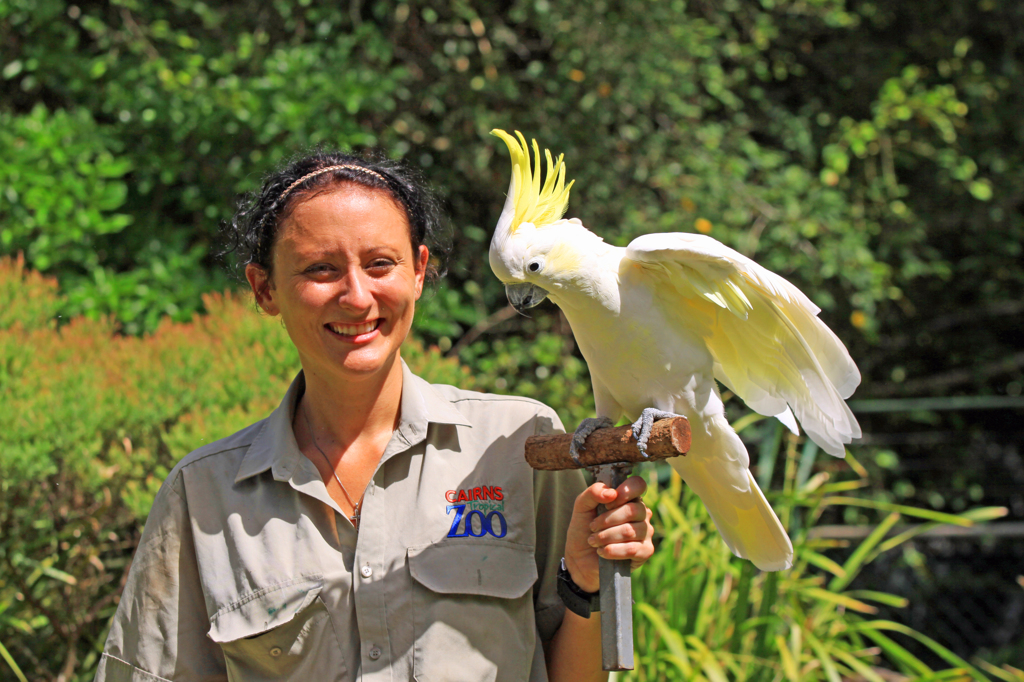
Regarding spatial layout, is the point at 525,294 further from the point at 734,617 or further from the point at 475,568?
the point at 734,617

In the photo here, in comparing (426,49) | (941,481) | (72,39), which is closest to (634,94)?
(426,49)

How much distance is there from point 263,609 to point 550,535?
502mm

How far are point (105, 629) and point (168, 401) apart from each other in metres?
0.68

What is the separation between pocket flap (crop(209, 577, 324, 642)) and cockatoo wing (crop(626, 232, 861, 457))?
0.76m

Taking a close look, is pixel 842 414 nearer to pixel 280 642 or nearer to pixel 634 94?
pixel 280 642

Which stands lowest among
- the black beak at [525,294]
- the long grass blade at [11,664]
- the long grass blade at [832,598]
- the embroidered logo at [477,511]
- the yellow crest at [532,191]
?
the long grass blade at [11,664]

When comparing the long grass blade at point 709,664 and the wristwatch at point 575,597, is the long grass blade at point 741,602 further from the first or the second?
the wristwatch at point 575,597

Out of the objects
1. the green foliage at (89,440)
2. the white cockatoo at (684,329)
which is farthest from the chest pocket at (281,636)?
the green foliage at (89,440)

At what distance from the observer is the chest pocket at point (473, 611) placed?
1291mm

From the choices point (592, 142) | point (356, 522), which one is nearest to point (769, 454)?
point (592, 142)

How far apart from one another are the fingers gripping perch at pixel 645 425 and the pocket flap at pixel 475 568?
32cm

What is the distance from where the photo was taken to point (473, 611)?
1335 millimetres

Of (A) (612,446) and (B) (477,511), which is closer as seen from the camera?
(A) (612,446)

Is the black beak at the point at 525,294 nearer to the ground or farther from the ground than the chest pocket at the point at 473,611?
farther from the ground
